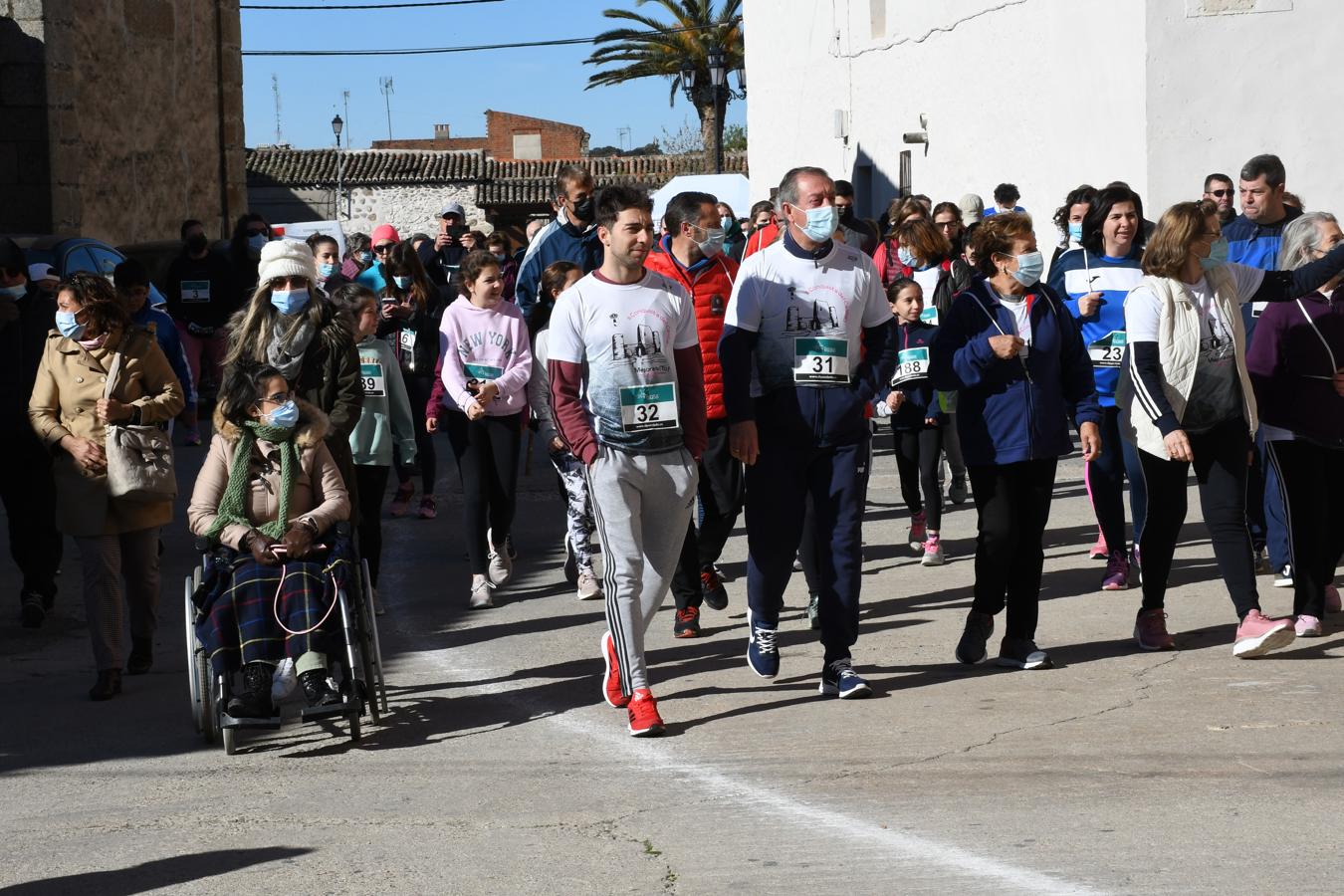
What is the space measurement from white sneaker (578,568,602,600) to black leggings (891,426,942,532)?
196 cm

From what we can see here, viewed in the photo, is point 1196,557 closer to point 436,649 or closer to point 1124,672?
point 1124,672

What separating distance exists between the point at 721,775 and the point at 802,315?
198 cm

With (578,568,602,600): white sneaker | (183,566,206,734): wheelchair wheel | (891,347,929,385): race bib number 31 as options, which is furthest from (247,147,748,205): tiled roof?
(183,566,206,734): wheelchair wheel

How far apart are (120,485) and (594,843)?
A: 3435 mm

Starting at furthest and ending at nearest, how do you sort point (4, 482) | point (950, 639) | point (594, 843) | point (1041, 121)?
point (1041, 121)
point (4, 482)
point (950, 639)
point (594, 843)

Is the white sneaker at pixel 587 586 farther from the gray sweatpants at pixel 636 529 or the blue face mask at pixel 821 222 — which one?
the blue face mask at pixel 821 222

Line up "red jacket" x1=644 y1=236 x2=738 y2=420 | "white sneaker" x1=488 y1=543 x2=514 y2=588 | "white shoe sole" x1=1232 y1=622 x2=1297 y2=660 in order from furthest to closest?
"white sneaker" x1=488 y1=543 x2=514 y2=588, "red jacket" x1=644 y1=236 x2=738 y2=420, "white shoe sole" x1=1232 y1=622 x2=1297 y2=660

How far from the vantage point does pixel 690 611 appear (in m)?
8.80

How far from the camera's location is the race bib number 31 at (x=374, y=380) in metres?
9.64

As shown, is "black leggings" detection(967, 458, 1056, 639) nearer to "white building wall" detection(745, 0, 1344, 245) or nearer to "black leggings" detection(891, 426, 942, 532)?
"black leggings" detection(891, 426, 942, 532)

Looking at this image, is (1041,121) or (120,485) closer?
(120,485)

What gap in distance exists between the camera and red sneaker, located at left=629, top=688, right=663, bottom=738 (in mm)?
6781

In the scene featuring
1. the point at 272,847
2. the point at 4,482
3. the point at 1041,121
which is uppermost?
the point at 1041,121

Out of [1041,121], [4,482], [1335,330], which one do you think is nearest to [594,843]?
[1335,330]
